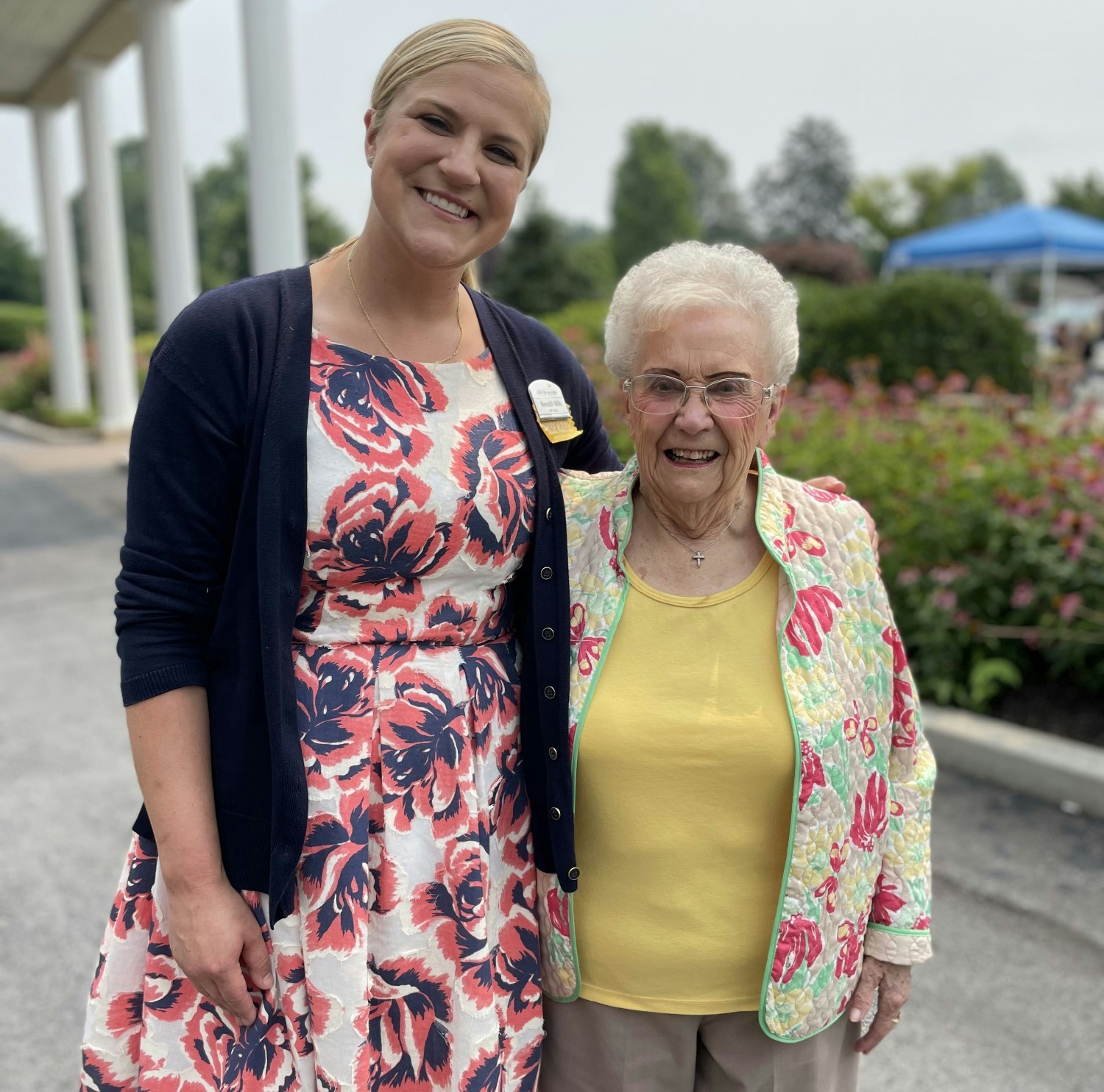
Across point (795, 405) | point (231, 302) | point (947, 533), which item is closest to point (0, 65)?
point (795, 405)

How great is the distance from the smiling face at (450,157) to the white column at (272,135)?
564 centimetres

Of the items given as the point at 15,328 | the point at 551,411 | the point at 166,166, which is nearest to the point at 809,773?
the point at 551,411

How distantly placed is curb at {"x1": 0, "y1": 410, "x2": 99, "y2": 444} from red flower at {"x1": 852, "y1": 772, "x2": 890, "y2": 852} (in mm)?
17590

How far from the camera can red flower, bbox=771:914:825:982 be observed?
1.64m

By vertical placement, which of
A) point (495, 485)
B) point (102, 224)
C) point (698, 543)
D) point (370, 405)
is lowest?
point (698, 543)

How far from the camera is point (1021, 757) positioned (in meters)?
4.02

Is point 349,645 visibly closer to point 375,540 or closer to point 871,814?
point 375,540

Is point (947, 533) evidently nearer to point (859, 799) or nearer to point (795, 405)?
point (795, 405)

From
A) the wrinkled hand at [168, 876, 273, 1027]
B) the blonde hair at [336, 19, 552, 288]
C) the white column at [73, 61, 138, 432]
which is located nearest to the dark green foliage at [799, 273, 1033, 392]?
the blonde hair at [336, 19, 552, 288]

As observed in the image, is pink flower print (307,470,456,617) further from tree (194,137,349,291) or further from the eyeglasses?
tree (194,137,349,291)

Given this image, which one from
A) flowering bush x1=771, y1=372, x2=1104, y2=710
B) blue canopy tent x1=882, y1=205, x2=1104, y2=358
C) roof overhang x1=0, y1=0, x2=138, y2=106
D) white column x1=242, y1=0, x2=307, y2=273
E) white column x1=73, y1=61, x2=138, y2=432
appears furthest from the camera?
blue canopy tent x1=882, y1=205, x2=1104, y2=358

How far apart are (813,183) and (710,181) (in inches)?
441

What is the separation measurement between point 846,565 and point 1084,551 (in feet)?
9.71

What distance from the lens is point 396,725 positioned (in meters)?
1.55
